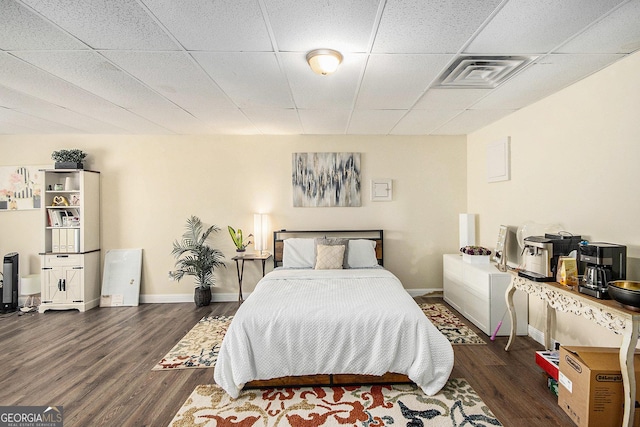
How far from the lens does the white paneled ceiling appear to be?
1723mm

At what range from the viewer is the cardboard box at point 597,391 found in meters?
1.80

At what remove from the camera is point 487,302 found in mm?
3271

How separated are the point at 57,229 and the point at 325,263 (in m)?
3.82

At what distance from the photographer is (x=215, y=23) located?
1.83 metres

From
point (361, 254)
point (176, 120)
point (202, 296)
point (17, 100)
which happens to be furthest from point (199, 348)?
point (17, 100)

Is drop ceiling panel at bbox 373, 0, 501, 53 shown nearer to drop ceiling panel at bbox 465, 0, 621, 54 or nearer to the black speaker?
drop ceiling panel at bbox 465, 0, 621, 54

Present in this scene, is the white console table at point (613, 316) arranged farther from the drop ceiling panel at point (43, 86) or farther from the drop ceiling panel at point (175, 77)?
the drop ceiling panel at point (43, 86)

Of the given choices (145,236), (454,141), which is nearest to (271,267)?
(145,236)

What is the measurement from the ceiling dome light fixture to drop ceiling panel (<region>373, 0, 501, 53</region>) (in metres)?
0.28

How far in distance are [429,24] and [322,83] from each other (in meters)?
1.09

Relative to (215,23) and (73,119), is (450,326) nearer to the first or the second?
(215,23)

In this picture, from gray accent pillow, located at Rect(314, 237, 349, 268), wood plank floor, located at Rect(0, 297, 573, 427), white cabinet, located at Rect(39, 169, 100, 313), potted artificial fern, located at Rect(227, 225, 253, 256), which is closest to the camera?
wood plank floor, located at Rect(0, 297, 573, 427)

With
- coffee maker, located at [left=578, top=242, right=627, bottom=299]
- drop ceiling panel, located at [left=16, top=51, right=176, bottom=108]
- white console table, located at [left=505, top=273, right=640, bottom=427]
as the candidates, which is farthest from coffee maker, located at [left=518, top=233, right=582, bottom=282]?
drop ceiling panel, located at [left=16, top=51, right=176, bottom=108]

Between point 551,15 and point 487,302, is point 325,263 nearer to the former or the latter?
point 487,302
